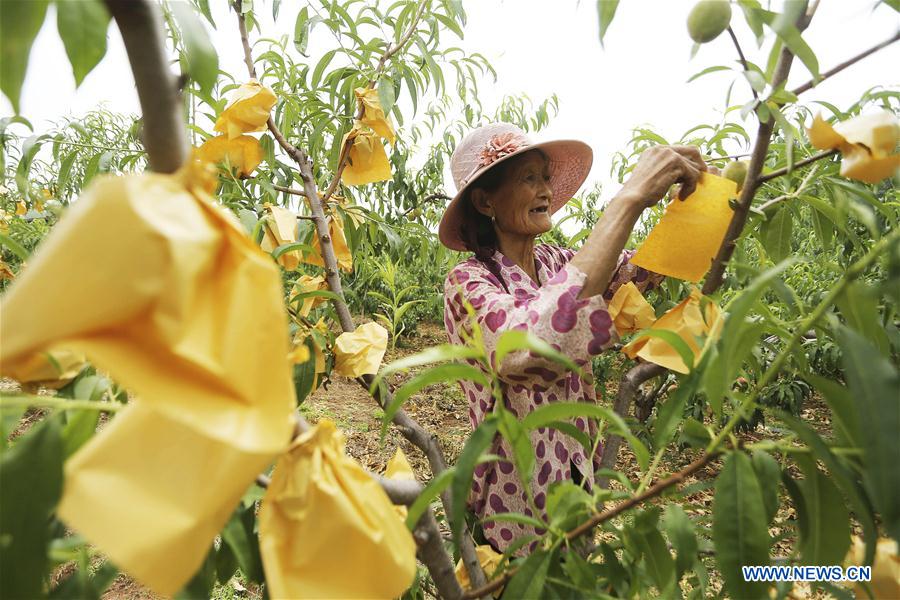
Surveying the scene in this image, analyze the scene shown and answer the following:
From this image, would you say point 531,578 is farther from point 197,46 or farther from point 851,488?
point 197,46

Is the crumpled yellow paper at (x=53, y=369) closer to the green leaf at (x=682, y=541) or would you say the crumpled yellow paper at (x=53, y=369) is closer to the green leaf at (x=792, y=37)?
the green leaf at (x=682, y=541)

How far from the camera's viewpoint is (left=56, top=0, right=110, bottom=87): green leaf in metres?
0.26

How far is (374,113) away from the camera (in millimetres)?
1010

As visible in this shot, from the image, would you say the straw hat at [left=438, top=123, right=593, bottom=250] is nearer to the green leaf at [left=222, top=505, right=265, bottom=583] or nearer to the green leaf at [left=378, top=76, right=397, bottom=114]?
the green leaf at [left=378, top=76, right=397, bottom=114]

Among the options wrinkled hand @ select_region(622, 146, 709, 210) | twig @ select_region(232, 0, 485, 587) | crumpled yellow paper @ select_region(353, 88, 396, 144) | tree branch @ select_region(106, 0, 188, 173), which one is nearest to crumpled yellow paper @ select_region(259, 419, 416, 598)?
tree branch @ select_region(106, 0, 188, 173)

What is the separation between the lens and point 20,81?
0.25 meters

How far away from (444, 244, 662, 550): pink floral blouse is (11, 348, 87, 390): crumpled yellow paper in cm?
51

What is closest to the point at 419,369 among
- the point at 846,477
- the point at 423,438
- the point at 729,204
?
the point at 423,438

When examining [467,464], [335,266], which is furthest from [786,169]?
[335,266]

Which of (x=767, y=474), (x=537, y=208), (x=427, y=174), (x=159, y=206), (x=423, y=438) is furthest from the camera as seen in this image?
A: (x=427, y=174)

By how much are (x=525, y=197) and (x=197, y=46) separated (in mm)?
894

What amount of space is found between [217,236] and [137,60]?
11cm

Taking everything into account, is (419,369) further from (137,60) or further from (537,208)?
(137,60)

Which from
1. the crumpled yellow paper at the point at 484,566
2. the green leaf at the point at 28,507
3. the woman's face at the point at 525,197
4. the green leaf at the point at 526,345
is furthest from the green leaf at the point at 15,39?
the woman's face at the point at 525,197
